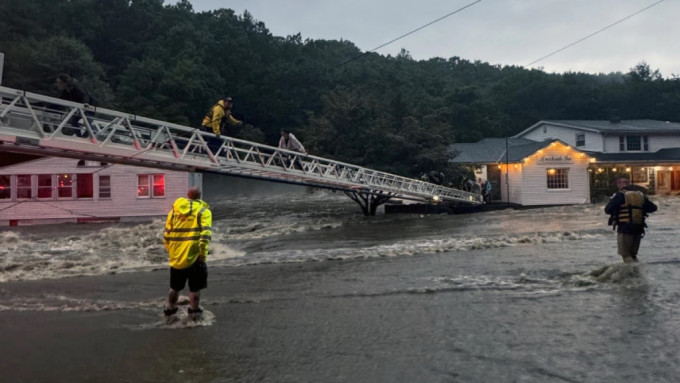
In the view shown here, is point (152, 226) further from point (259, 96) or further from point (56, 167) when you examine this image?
point (259, 96)

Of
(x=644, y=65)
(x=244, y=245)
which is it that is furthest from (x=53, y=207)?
(x=644, y=65)

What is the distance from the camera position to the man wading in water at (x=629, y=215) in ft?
30.5

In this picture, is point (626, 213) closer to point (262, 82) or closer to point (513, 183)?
point (513, 183)

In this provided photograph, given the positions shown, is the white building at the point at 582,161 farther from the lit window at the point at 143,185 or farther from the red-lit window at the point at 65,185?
the red-lit window at the point at 65,185

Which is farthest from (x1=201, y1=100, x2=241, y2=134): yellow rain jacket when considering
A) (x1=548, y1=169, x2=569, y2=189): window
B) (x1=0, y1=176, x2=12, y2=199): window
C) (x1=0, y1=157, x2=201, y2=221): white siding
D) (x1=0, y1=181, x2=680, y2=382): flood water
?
(x1=548, y1=169, x2=569, y2=189): window

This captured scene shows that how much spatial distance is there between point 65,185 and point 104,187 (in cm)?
195

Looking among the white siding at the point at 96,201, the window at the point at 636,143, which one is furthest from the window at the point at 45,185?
the window at the point at 636,143

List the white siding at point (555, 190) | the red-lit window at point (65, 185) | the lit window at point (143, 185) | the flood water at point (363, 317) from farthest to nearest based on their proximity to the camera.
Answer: the white siding at point (555, 190)
the lit window at point (143, 185)
the red-lit window at point (65, 185)
the flood water at point (363, 317)

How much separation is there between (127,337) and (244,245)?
34.6ft

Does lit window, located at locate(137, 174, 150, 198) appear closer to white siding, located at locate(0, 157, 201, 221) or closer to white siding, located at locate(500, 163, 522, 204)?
white siding, located at locate(0, 157, 201, 221)

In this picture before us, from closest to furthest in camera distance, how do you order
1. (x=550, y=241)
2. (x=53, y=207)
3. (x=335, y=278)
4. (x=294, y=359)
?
1. (x=294, y=359)
2. (x=335, y=278)
3. (x=550, y=241)
4. (x=53, y=207)

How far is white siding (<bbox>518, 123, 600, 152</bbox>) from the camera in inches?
1497

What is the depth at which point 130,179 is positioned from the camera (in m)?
27.4

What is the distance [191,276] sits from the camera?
674 centimetres
